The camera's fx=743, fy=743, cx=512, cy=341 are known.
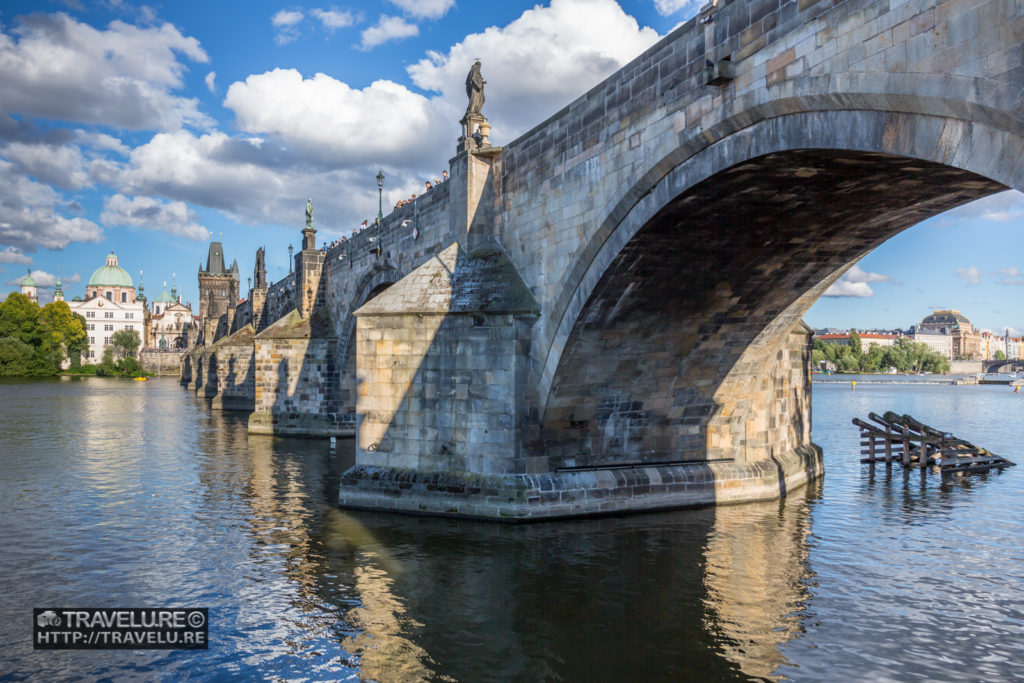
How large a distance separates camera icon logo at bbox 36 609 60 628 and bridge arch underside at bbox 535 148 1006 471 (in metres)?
8.38

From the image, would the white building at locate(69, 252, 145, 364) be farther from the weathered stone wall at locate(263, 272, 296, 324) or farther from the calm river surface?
the calm river surface

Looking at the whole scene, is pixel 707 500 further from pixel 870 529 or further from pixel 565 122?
pixel 565 122

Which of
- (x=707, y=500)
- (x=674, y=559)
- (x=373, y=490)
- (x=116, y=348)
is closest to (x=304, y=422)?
(x=373, y=490)

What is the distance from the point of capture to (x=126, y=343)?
12481 centimetres

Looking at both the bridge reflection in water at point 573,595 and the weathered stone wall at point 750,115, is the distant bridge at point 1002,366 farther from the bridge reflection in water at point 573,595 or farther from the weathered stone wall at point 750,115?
the weathered stone wall at point 750,115

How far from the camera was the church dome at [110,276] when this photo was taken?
157125 mm

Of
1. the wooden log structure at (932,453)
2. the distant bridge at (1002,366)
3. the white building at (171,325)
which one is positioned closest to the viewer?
the wooden log structure at (932,453)

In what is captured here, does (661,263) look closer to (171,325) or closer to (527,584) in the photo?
(527,584)

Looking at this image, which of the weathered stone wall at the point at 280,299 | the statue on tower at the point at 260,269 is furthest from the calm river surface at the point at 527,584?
the statue on tower at the point at 260,269

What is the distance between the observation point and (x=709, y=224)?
38.1 ft

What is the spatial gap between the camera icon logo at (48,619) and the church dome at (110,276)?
6605 inches

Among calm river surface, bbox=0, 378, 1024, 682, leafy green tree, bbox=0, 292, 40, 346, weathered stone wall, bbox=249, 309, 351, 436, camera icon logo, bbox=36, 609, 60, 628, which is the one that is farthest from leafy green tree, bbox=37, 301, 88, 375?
camera icon logo, bbox=36, 609, 60, 628

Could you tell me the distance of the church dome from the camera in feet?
516

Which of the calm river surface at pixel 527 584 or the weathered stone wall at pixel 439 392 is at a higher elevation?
the weathered stone wall at pixel 439 392
